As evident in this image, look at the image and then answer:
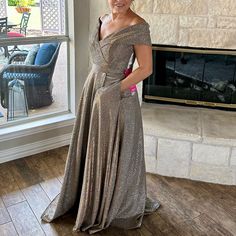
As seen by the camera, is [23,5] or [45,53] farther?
[45,53]

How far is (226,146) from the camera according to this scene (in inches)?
93.8

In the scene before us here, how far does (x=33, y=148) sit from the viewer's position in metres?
2.81

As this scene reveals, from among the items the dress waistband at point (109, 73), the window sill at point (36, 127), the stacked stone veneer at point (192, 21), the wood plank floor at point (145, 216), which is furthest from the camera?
the window sill at point (36, 127)

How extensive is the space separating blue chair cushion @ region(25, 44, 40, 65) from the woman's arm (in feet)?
4.14

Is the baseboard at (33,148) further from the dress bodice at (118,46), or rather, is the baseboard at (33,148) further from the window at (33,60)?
the dress bodice at (118,46)

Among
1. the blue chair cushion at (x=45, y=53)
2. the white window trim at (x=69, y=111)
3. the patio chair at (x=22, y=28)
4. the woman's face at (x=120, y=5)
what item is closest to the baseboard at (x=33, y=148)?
the white window trim at (x=69, y=111)

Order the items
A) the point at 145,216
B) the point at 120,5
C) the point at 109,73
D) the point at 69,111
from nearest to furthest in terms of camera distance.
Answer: the point at 120,5 < the point at 109,73 < the point at 145,216 < the point at 69,111

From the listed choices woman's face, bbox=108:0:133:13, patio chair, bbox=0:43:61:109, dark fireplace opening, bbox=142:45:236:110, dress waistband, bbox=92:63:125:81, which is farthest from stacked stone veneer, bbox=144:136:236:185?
woman's face, bbox=108:0:133:13

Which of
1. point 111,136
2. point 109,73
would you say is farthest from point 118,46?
point 111,136

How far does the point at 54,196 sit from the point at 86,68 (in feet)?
3.87

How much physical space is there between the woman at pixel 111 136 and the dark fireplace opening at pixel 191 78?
1.00 m

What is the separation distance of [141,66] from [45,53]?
1324 mm

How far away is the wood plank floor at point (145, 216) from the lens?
1.97 metres

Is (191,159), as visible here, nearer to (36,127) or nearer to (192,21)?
(192,21)
